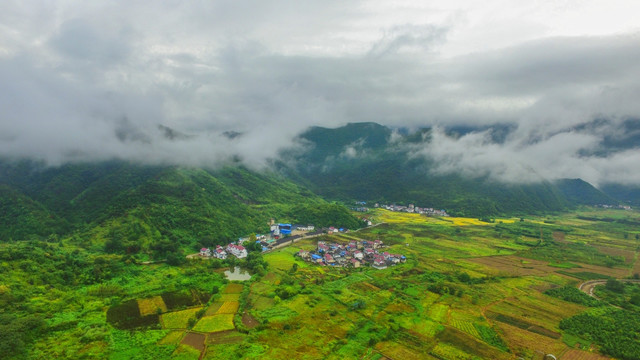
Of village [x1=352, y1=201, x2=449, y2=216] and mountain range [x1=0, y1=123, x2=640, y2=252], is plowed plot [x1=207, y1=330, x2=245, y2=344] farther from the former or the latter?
village [x1=352, y1=201, x2=449, y2=216]

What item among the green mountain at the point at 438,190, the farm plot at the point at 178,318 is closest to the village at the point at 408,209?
the green mountain at the point at 438,190

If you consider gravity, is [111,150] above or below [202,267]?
above

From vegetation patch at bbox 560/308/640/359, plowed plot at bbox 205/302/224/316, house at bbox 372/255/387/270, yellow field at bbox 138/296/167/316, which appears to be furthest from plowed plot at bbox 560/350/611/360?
yellow field at bbox 138/296/167/316

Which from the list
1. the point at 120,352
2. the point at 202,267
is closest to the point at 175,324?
the point at 120,352

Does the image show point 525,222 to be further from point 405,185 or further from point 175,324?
point 175,324

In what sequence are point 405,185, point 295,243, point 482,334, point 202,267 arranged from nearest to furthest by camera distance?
point 482,334 → point 202,267 → point 295,243 → point 405,185

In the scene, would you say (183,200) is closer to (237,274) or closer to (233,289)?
(237,274)

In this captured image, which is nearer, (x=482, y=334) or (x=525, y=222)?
(x=482, y=334)
